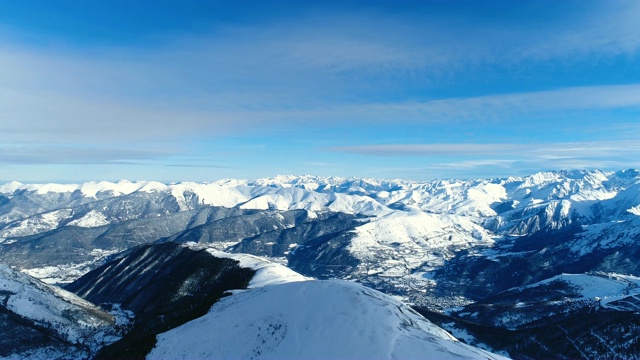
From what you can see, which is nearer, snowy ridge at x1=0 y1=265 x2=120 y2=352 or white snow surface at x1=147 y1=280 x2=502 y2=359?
white snow surface at x1=147 y1=280 x2=502 y2=359

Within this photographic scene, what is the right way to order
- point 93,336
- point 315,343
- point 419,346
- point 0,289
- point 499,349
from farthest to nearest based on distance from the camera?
1. point 0,289
2. point 93,336
3. point 499,349
4. point 315,343
5. point 419,346

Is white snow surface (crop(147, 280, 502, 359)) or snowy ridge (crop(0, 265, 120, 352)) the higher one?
white snow surface (crop(147, 280, 502, 359))

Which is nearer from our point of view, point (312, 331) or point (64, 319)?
point (312, 331)

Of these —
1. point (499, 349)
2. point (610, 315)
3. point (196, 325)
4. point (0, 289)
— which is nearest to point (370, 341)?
point (196, 325)

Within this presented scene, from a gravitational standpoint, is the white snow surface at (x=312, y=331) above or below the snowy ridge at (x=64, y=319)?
above

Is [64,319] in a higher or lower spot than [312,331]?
lower

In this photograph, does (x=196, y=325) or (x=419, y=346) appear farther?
(x=196, y=325)

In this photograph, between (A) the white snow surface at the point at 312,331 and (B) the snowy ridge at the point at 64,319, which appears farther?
(B) the snowy ridge at the point at 64,319

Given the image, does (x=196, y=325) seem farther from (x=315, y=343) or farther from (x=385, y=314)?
(x=385, y=314)
